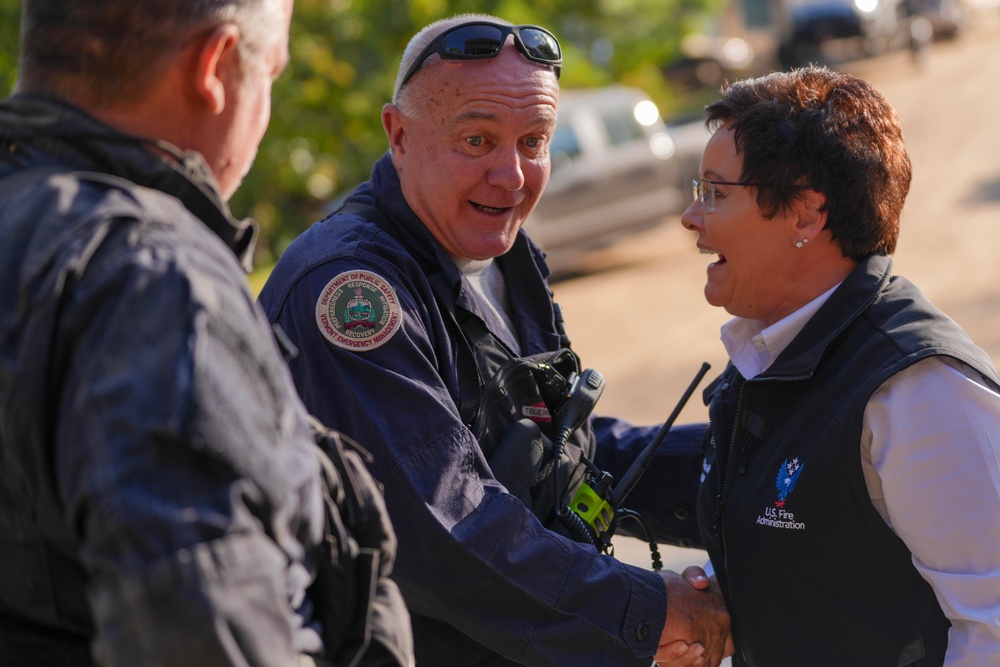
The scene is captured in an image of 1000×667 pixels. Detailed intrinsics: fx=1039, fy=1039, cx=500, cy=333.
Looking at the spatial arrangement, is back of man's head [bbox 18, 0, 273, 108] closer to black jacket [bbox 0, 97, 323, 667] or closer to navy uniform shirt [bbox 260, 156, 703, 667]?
black jacket [bbox 0, 97, 323, 667]

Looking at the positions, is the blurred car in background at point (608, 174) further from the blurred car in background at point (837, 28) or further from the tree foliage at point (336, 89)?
the blurred car in background at point (837, 28)

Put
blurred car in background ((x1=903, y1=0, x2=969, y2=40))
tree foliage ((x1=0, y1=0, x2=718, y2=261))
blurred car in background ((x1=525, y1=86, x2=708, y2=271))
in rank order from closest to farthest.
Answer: blurred car in background ((x1=525, y1=86, x2=708, y2=271)) < tree foliage ((x1=0, y1=0, x2=718, y2=261)) < blurred car in background ((x1=903, y1=0, x2=969, y2=40))

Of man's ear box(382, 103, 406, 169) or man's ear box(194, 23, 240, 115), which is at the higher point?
man's ear box(194, 23, 240, 115)

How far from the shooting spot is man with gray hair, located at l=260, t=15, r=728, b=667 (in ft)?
7.41

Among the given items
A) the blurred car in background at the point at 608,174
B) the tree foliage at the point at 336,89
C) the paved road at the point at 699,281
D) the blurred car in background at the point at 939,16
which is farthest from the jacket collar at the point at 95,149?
the blurred car in background at the point at 939,16

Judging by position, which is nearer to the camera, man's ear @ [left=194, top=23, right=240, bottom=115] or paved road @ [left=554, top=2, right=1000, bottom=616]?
man's ear @ [left=194, top=23, right=240, bottom=115]

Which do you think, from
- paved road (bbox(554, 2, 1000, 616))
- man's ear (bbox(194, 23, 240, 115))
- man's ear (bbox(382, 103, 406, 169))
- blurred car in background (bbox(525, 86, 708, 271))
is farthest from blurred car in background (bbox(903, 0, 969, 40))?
man's ear (bbox(194, 23, 240, 115))

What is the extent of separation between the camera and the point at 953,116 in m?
19.7

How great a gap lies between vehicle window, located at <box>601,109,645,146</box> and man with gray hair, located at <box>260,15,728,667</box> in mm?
10232

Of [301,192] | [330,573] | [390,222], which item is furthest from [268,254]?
[330,573]

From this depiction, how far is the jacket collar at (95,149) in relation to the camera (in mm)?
1387

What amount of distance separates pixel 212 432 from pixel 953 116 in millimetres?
20936

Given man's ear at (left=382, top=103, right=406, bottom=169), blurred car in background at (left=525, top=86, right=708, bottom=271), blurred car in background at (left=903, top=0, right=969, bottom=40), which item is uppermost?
blurred car in background at (left=903, top=0, right=969, bottom=40)

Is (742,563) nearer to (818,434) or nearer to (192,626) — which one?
(818,434)
